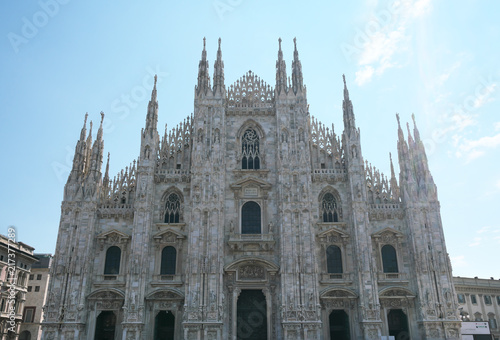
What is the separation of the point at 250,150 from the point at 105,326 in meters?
Result: 16.9

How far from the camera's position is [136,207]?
3130cm

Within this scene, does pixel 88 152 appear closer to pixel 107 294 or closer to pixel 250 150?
pixel 107 294

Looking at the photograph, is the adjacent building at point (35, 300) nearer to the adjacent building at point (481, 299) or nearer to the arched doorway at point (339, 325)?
the arched doorway at point (339, 325)

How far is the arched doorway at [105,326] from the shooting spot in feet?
96.7

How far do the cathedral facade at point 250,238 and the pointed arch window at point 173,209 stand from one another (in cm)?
8

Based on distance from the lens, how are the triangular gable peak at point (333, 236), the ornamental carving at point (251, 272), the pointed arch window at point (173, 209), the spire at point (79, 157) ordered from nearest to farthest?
the ornamental carving at point (251, 272), the triangular gable peak at point (333, 236), the pointed arch window at point (173, 209), the spire at point (79, 157)

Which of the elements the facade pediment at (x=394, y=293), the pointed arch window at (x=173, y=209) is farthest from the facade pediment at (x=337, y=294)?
the pointed arch window at (x=173, y=209)

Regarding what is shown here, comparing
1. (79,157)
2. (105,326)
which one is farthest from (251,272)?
(79,157)

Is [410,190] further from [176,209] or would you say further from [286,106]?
[176,209]

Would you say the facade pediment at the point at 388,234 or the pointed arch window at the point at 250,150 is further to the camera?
the pointed arch window at the point at 250,150

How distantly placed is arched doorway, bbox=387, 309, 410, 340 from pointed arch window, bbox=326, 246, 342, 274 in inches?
184

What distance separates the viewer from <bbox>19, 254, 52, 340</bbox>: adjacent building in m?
48.0

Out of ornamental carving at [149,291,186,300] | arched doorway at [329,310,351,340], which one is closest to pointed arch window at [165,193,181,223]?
ornamental carving at [149,291,186,300]

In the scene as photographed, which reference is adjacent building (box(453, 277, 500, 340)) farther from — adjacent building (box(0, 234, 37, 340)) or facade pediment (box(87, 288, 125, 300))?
adjacent building (box(0, 234, 37, 340))
